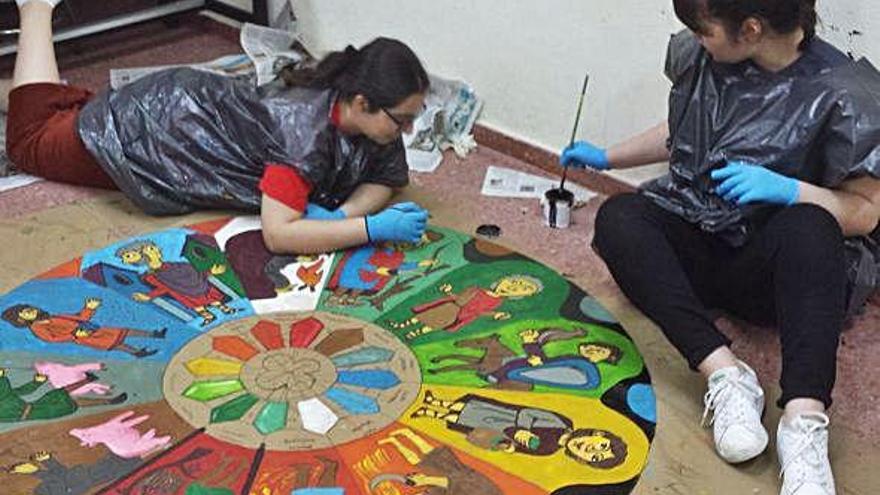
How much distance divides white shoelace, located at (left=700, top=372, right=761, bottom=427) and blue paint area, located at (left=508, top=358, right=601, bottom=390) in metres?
0.17

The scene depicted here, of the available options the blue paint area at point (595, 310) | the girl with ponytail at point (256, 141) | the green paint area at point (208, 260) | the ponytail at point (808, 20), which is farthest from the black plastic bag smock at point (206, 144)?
the ponytail at point (808, 20)

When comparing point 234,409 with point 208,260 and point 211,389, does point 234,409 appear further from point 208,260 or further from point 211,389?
point 208,260

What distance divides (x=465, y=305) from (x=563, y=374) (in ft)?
0.71

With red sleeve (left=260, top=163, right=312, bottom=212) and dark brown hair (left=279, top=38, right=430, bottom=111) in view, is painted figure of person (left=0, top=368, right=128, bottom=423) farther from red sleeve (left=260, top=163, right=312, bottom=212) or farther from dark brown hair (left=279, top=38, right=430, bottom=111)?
dark brown hair (left=279, top=38, right=430, bottom=111)

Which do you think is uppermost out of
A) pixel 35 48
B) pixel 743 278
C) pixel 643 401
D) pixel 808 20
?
pixel 808 20

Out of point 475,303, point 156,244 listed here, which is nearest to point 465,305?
point 475,303

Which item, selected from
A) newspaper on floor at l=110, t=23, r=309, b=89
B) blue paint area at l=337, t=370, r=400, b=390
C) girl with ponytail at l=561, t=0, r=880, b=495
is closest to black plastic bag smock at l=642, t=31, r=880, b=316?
girl with ponytail at l=561, t=0, r=880, b=495

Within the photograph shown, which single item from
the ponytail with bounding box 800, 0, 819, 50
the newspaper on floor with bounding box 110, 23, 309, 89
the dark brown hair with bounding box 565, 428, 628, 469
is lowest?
the dark brown hair with bounding box 565, 428, 628, 469

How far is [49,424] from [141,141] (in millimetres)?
625

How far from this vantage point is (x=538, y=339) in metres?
1.58

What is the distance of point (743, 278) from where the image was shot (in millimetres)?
1543

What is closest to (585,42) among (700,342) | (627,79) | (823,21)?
(627,79)

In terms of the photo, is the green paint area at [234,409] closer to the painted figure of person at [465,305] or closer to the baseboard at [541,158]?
the painted figure of person at [465,305]

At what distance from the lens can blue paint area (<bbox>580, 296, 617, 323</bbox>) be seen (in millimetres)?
1641
